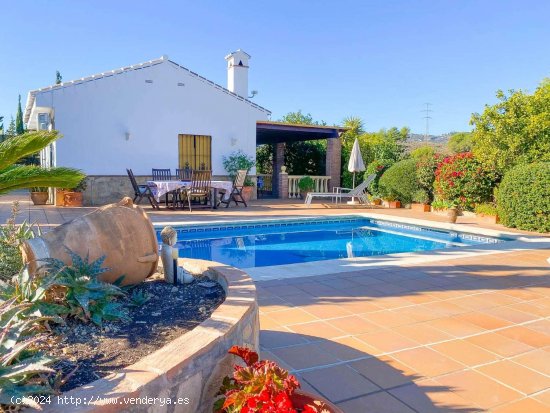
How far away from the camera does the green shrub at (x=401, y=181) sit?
1395cm

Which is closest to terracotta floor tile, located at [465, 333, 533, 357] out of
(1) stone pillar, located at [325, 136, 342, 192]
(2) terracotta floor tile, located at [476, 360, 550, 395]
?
(2) terracotta floor tile, located at [476, 360, 550, 395]

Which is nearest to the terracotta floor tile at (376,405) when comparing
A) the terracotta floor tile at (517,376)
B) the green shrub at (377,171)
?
the terracotta floor tile at (517,376)

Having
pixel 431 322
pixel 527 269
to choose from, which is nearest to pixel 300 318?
pixel 431 322

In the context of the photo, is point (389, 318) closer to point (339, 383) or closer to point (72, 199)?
point (339, 383)

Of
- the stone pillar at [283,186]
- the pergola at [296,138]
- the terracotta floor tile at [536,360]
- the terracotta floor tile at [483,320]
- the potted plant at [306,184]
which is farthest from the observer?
the stone pillar at [283,186]

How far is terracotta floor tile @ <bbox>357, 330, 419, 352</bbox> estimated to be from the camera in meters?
3.22

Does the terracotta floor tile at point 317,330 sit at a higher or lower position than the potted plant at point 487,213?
lower

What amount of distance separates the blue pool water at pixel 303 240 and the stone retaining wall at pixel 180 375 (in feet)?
16.1

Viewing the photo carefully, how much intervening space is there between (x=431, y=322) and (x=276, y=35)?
1951 centimetres

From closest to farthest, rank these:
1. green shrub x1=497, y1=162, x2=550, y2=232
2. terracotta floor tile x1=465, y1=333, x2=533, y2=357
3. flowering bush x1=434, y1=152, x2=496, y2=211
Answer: terracotta floor tile x1=465, y1=333, x2=533, y2=357, green shrub x1=497, y1=162, x2=550, y2=232, flowering bush x1=434, y1=152, x2=496, y2=211

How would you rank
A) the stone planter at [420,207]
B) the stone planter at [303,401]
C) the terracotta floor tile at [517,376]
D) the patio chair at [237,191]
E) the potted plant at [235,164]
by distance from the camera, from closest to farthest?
1. the stone planter at [303,401]
2. the terracotta floor tile at [517,376]
3. the patio chair at [237,191]
4. the stone planter at [420,207]
5. the potted plant at [235,164]

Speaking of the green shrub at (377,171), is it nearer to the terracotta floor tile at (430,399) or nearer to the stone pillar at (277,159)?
the stone pillar at (277,159)

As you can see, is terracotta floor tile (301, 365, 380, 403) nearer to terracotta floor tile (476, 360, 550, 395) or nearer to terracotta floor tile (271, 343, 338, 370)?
terracotta floor tile (271, 343, 338, 370)

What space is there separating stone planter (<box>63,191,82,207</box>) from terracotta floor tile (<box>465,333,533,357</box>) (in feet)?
38.9
